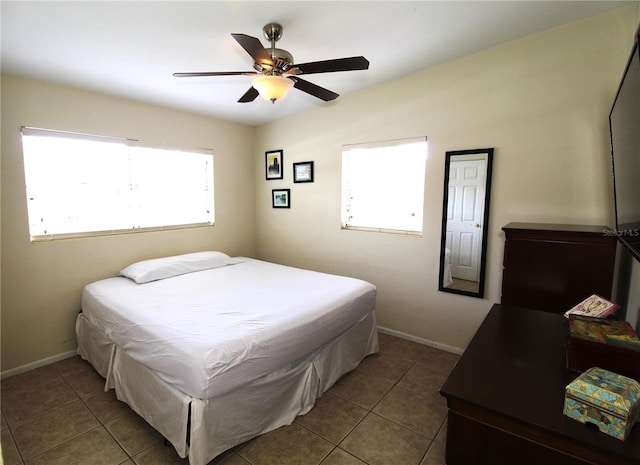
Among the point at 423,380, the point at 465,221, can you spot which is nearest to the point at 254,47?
the point at 465,221

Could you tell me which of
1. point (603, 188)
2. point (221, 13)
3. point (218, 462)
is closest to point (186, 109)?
point (221, 13)

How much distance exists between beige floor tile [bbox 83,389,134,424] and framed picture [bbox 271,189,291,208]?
2673 millimetres

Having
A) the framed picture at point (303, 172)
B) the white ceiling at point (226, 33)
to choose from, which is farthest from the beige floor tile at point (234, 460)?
the framed picture at point (303, 172)

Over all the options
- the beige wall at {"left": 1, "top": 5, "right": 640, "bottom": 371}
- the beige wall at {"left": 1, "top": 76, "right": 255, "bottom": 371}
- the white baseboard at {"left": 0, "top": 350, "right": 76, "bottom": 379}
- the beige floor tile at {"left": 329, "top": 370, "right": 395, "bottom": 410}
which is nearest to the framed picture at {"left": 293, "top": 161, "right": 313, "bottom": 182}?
the beige wall at {"left": 1, "top": 5, "right": 640, "bottom": 371}

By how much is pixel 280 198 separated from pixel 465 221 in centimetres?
240

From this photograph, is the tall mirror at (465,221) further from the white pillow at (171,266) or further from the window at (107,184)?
the window at (107,184)

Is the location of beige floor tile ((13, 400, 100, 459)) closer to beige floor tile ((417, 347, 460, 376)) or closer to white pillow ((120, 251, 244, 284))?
white pillow ((120, 251, 244, 284))

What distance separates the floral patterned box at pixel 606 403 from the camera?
2.74 feet

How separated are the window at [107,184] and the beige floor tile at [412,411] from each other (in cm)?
296

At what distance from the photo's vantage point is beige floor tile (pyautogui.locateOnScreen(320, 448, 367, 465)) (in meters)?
1.72

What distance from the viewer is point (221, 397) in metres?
1.67

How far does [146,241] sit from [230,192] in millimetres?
1258

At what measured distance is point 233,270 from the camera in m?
3.35

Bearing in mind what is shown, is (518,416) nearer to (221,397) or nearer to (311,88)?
(221,397)
